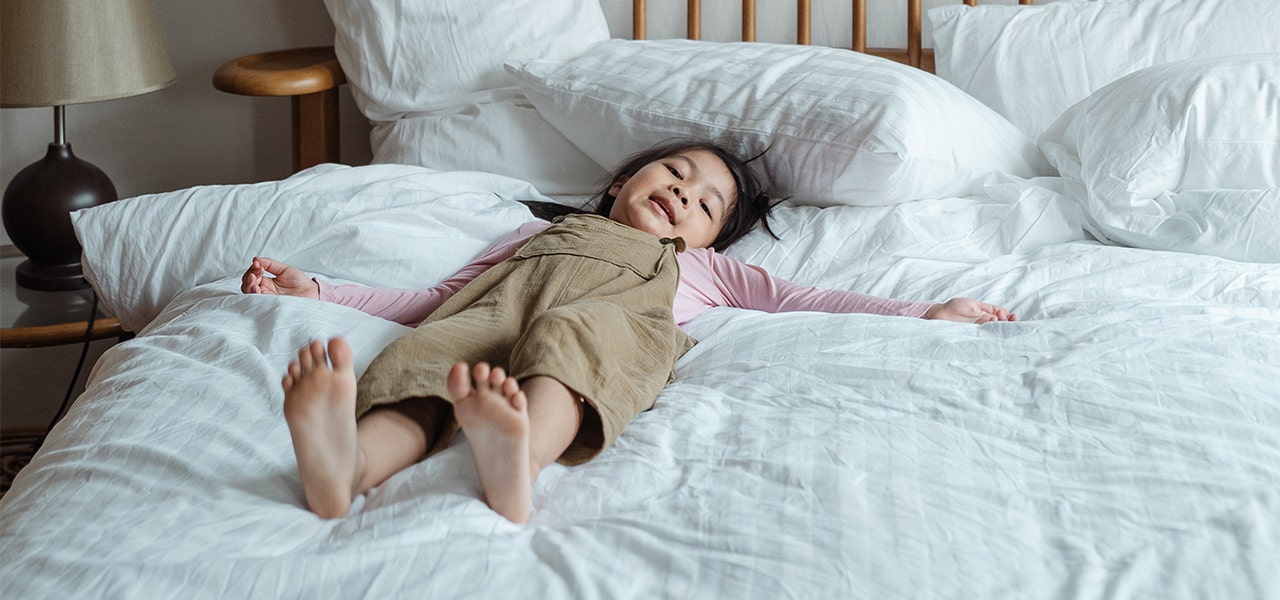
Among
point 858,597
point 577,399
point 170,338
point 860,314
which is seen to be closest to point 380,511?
point 577,399

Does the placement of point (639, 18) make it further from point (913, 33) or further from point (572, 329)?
point (572, 329)

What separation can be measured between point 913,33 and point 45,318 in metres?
1.47

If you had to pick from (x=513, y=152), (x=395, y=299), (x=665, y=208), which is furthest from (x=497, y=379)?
(x=513, y=152)

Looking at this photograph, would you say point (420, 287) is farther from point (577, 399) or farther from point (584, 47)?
point (584, 47)

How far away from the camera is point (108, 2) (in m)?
1.63

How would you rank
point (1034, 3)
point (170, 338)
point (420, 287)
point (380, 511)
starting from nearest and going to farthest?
point (380, 511) → point (170, 338) → point (420, 287) → point (1034, 3)

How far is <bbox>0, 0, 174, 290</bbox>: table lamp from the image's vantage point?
1.59 metres

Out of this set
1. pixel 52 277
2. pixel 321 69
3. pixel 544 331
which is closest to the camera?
A: pixel 544 331

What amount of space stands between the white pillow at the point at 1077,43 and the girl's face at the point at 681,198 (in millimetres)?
573

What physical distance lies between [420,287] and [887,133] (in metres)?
0.62

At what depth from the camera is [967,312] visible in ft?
3.97

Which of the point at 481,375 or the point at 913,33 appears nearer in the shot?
the point at 481,375

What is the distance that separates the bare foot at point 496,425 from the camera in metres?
0.75

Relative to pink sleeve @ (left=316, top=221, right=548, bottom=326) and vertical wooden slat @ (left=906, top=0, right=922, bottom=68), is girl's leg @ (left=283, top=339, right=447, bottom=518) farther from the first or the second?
vertical wooden slat @ (left=906, top=0, right=922, bottom=68)
